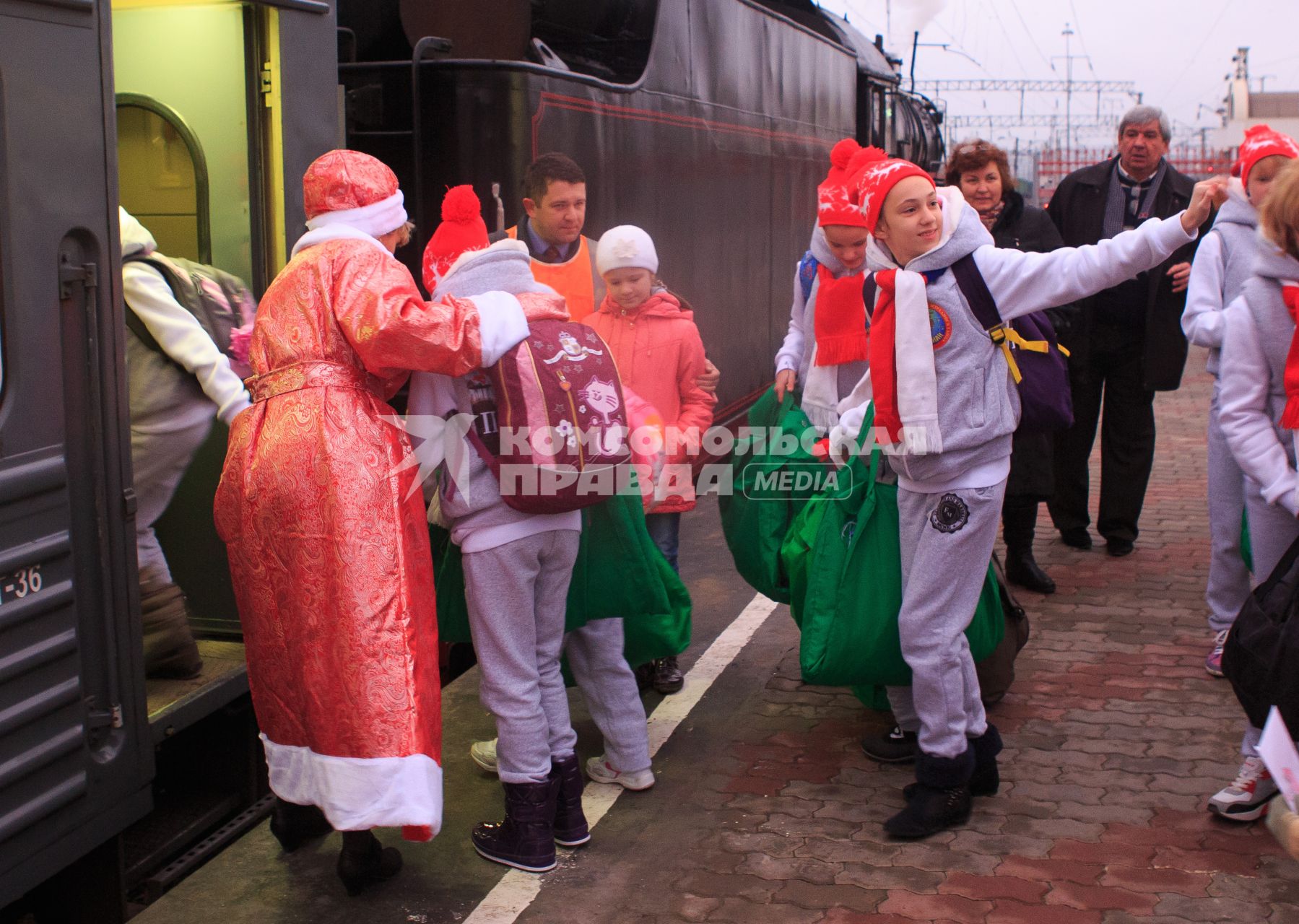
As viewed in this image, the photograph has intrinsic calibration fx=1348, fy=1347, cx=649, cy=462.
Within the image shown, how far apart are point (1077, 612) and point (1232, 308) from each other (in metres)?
2.31

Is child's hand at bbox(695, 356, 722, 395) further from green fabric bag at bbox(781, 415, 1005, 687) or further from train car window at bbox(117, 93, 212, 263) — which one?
train car window at bbox(117, 93, 212, 263)

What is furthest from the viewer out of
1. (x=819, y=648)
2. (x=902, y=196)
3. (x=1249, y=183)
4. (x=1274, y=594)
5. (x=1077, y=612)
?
(x=1077, y=612)

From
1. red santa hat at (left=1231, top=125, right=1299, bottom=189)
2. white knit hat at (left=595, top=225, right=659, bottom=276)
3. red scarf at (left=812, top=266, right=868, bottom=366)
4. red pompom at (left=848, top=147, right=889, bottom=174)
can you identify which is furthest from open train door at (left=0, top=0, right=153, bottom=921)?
red santa hat at (left=1231, top=125, right=1299, bottom=189)

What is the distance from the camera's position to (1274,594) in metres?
3.14

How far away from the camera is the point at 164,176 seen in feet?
14.5

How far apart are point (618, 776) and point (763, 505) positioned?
3.29 feet

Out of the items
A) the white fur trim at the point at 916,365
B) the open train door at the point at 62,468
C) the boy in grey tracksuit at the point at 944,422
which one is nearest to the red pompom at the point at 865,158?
the boy in grey tracksuit at the point at 944,422

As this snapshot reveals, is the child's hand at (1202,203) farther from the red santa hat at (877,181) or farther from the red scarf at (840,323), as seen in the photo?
the red scarf at (840,323)

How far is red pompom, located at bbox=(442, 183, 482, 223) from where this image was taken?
152 inches

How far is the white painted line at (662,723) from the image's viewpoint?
133 inches

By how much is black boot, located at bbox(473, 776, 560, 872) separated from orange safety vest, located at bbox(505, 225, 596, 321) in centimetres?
196

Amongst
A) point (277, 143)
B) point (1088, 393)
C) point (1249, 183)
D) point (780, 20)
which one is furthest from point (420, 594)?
point (780, 20)

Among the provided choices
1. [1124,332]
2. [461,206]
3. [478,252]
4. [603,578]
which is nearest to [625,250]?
[461,206]

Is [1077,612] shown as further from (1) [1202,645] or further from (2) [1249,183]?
(2) [1249,183]
